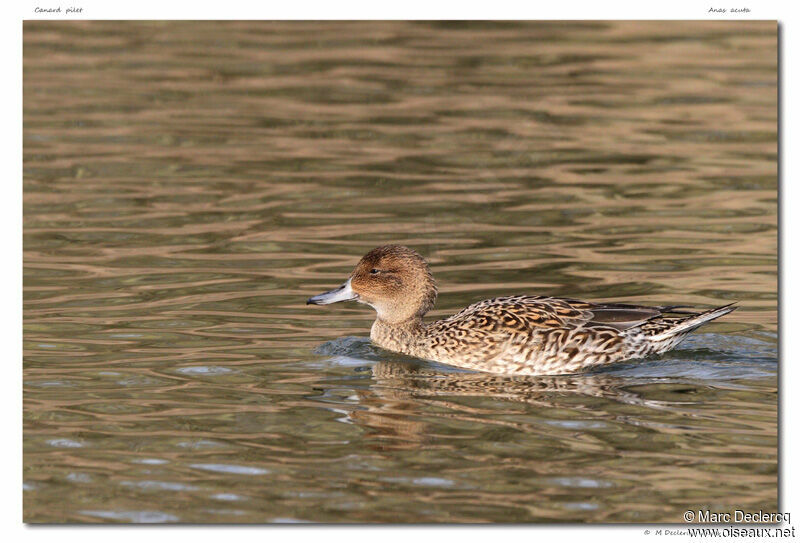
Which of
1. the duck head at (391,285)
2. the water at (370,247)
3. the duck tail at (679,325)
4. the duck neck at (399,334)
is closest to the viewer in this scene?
the water at (370,247)

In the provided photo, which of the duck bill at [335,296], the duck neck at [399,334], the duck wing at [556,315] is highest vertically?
the duck bill at [335,296]

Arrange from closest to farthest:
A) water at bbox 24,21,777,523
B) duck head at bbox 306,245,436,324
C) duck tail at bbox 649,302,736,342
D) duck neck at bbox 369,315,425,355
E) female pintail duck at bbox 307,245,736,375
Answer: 1. water at bbox 24,21,777,523
2. duck tail at bbox 649,302,736,342
3. female pintail duck at bbox 307,245,736,375
4. duck neck at bbox 369,315,425,355
5. duck head at bbox 306,245,436,324

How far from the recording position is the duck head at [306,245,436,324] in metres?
10.8

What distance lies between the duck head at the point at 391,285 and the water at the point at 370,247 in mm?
346

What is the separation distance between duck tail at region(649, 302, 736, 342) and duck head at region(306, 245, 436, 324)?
6.06 ft

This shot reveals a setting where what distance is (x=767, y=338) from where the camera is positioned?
1041 centimetres

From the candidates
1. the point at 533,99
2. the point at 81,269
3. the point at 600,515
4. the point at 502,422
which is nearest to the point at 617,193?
the point at 533,99

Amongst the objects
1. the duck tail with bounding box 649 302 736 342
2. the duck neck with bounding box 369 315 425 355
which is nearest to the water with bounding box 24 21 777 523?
the duck neck with bounding box 369 315 425 355

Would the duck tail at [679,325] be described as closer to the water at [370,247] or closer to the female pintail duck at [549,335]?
the female pintail duck at [549,335]

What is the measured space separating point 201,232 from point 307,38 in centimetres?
951

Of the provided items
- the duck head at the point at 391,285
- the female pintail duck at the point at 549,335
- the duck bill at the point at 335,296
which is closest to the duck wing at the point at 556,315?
the female pintail duck at the point at 549,335

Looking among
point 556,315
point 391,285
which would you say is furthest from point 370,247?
point 556,315

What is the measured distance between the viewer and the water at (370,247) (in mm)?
7879

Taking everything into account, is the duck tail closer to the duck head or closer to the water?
the water
